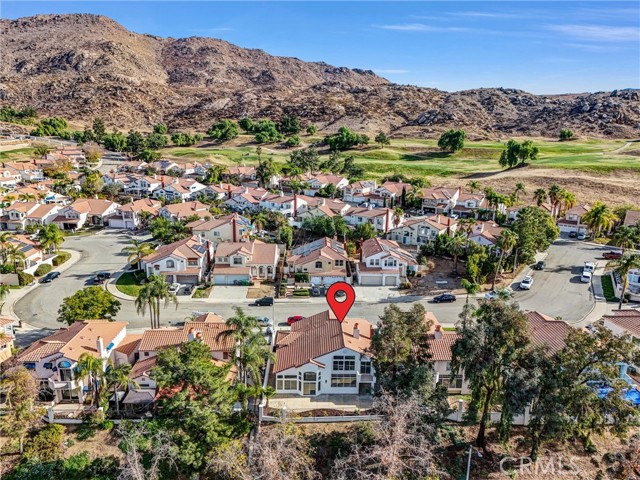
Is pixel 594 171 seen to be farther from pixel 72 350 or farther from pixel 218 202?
pixel 72 350

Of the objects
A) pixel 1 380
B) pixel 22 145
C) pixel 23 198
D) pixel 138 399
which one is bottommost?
pixel 138 399

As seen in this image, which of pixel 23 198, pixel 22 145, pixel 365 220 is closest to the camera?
pixel 365 220

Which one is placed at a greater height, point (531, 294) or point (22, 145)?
point (22, 145)

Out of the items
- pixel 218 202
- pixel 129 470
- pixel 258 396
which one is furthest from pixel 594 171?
pixel 129 470

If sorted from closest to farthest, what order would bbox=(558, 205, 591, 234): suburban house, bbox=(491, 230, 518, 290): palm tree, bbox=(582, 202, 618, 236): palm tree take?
1. bbox=(491, 230, 518, 290): palm tree
2. bbox=(582, 202, 618, 236): palm tree
3. bbox=(558, 205, 591, 234): suburban house

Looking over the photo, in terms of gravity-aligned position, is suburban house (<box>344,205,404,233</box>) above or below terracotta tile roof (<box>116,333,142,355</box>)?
above

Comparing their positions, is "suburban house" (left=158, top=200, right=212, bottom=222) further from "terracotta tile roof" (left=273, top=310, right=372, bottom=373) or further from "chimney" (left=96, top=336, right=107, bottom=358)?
"terracotta tile roof" (left=273, top=310, right=372, bottom=373)

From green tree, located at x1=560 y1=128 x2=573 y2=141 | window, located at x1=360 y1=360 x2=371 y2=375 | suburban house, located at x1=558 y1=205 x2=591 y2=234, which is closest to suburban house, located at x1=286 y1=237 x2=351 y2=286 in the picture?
window, located at x1=360 y1=360 x2=371 y2=375
